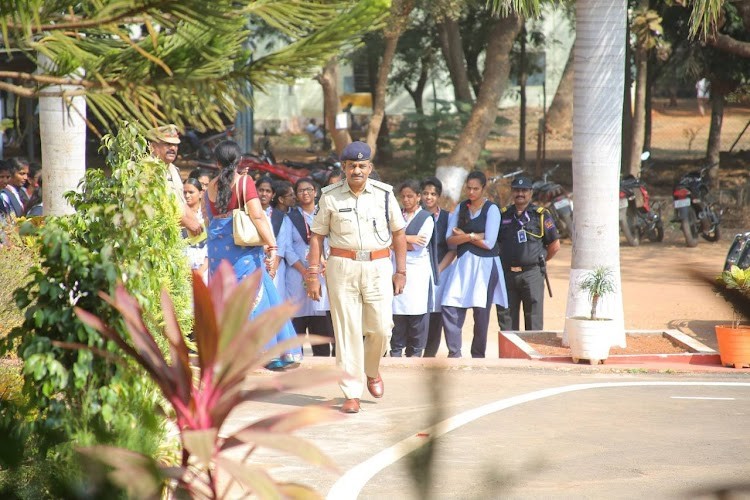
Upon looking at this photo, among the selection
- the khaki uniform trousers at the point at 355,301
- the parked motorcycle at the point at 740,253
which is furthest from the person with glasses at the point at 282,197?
the parked motorcycle at the point at 740,253

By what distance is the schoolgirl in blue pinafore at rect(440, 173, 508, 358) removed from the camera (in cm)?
977

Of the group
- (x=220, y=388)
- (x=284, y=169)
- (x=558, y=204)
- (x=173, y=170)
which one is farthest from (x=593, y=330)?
(x=284, y=169)

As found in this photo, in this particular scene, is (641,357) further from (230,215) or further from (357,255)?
(230,215)

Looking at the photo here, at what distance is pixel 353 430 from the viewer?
6.99 m

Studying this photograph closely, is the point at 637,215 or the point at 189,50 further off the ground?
the point at 189,50

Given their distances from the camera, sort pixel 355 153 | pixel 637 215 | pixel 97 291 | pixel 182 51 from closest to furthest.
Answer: pixel 182 51, pixel 97 291, pixel 355 153, pixel 637 215

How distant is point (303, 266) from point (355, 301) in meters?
2.12

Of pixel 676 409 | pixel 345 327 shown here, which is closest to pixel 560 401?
pixel 676 409

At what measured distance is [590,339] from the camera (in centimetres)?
928

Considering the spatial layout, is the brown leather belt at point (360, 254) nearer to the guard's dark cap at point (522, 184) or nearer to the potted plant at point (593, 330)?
the potted plant at point (593, 330)

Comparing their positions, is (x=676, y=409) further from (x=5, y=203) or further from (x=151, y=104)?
(x=5, y=203)

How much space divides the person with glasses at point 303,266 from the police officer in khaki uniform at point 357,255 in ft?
6.49

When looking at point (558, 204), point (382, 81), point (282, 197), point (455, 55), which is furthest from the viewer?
point (455, 55)

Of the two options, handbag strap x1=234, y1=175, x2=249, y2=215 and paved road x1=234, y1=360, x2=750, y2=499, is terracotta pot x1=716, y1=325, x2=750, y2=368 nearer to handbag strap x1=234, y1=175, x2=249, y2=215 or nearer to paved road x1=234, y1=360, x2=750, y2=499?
paved road x1=234, y1=360, x2=750, y2=499
